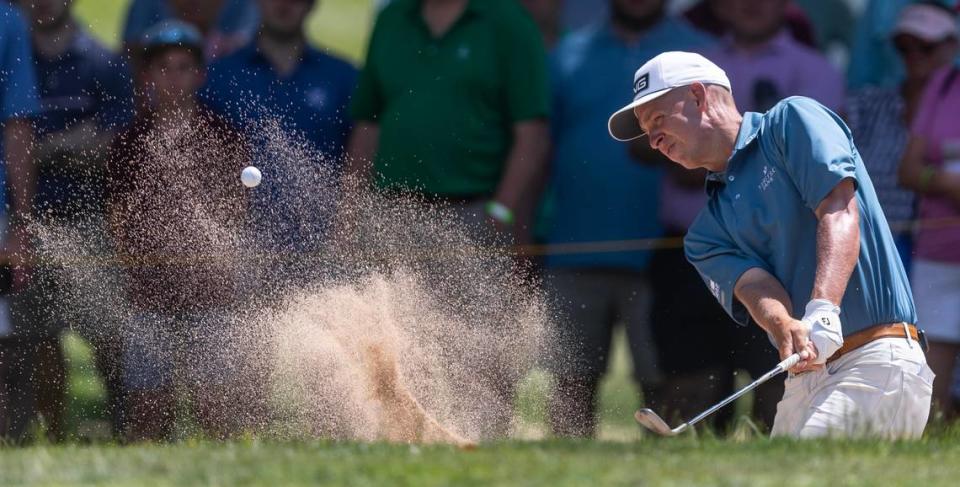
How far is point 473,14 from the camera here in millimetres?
8039

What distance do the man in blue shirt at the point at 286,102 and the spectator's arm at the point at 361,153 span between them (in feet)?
0.16

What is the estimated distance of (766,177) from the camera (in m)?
5.57

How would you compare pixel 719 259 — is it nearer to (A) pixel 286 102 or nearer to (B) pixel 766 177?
(B) pixel 766 177

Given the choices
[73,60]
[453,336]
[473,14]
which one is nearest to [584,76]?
[473,14]

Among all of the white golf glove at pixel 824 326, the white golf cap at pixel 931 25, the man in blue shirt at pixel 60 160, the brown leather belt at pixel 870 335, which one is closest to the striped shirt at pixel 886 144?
the white golf cap at pixel 931 25

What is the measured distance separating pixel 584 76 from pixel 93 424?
10.2 feet

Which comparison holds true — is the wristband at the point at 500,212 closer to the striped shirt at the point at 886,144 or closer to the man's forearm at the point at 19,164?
the striped shirt at the point at 886,144

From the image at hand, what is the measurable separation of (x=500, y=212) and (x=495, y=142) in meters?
0.37

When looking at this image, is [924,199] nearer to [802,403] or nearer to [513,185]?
[513,185]

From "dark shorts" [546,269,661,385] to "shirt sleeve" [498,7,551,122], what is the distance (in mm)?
852

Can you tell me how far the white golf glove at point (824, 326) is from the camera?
5051mm

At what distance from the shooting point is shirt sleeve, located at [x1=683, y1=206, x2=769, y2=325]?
5.76 m

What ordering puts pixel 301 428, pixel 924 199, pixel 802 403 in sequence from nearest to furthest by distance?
pixel 802 403 < pixel 301 428 < pixel 924 199

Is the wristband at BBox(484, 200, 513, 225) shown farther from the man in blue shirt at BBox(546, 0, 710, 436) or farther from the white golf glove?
the white golf glove
